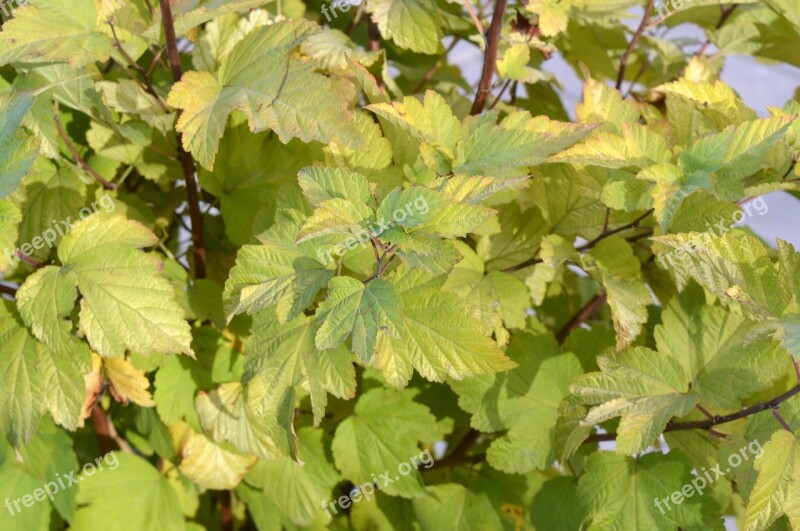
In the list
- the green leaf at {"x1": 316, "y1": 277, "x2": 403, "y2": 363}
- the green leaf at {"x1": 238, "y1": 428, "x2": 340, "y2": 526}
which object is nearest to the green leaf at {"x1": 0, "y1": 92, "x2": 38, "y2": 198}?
the green leaf at {"x1": 316, "y1": 277, "x2": 403, "y2": 363}

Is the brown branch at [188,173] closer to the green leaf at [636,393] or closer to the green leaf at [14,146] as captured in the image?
the green leaf at [14,146]

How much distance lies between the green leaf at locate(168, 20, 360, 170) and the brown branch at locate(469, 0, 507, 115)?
146 mm

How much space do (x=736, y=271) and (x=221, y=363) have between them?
0.41 metres

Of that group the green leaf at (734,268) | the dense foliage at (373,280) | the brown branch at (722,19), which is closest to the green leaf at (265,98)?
the dense foliage at (373,280)

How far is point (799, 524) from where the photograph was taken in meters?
0.54

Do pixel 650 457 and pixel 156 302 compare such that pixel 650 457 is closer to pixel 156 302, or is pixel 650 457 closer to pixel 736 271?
pixel 736 271

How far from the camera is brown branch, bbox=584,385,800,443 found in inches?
22.7

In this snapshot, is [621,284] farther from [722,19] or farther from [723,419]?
[722,19]

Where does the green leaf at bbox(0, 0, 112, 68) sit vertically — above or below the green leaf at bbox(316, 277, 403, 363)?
above

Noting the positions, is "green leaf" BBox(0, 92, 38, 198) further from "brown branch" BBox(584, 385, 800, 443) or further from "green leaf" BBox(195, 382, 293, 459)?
"brown branch" BBox(584, 385, 800, 443)

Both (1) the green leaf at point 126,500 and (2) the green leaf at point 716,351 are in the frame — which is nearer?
(2) the green leaf at point 716,351

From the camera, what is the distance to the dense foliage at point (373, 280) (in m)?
0.55

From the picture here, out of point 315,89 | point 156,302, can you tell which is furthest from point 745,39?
point 156,302

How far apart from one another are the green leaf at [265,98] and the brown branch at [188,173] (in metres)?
0.02
